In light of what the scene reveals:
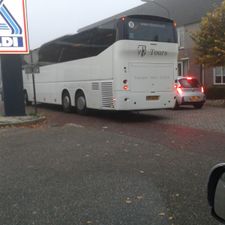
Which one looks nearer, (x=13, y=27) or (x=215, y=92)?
(x=13, y=27)

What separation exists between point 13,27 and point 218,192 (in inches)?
557

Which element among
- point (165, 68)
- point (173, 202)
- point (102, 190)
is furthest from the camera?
point (165, 68)

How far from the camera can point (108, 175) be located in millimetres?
6488

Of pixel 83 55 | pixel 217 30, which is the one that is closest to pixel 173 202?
pixel 83 55

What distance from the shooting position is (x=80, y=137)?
412 inches

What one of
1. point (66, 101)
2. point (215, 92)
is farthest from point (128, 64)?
point (215, 92)

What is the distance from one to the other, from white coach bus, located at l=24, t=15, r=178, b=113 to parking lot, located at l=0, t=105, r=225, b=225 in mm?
2246

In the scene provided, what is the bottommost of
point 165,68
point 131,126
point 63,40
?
point 131,126

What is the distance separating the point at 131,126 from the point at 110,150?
4379 millimetres

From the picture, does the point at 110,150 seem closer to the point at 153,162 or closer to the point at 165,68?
the point at 153,162

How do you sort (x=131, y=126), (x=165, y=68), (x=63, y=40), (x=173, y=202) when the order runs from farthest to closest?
(x=63, y=40) < (x=165, y=68) < (x=131, y=126) < (x=173, y=202)

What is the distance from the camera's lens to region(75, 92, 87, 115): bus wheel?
53.3 feet

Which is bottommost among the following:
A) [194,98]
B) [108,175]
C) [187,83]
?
[108,175]

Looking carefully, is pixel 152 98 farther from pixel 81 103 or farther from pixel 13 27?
pixel 13 27
